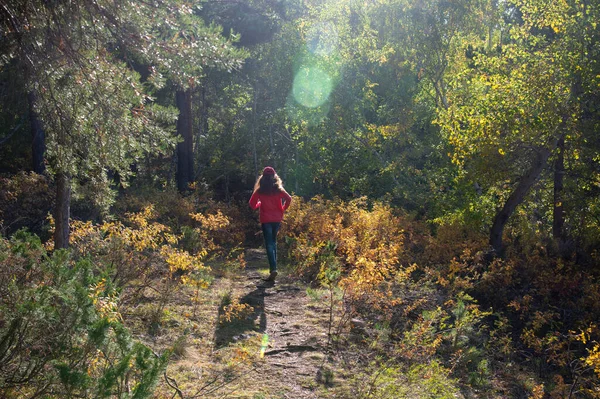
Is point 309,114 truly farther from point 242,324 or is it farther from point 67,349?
point 67,349

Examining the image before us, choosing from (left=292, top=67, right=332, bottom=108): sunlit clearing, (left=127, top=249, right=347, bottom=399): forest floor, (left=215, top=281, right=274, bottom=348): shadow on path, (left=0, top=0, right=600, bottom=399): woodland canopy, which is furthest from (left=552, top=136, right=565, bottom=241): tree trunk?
(left=292, top=67, right=332, bottom=108): sunlit clearing

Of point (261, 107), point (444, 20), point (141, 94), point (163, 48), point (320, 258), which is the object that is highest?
point (444, 20)

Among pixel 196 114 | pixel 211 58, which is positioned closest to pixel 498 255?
pixel 211 58

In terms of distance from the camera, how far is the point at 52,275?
15.8 feet

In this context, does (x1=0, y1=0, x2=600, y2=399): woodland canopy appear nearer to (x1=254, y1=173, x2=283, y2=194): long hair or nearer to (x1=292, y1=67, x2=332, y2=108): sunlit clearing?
(x1=292, y1=67, x2=332, y2=108): sunlit clearing

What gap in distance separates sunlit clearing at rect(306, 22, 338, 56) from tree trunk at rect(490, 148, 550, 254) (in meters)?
10.9

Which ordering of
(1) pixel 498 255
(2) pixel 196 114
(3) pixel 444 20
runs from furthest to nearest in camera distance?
(2) pixel 196 114, (3) pixel 444 20, (1) pixel 498 255

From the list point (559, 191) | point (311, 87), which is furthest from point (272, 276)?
point (311, 87)

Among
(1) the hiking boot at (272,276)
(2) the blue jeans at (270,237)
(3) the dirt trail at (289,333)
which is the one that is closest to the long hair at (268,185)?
(2) the blue jeans at (270,237)

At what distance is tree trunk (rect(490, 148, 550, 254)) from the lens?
9734mm

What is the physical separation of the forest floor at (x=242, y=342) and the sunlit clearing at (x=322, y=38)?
13.1m

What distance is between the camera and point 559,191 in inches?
399

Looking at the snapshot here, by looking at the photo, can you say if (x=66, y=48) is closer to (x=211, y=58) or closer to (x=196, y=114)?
(x=211, y=58)

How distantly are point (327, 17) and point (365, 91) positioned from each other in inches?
130
